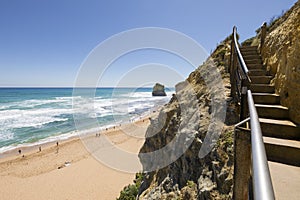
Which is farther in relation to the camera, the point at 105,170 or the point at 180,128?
the point at 105,170

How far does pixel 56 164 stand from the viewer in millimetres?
16188

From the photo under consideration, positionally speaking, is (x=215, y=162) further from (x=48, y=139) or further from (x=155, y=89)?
(x=155, y=89)

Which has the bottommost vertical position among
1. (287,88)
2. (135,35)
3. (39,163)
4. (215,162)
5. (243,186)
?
(39,163)

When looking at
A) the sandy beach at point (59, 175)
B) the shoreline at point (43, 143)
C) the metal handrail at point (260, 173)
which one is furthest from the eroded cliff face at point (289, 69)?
the shoreline at point (43, 143)

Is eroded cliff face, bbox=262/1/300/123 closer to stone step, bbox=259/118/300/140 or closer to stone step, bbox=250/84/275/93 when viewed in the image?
stone step, bbox=250/84/275/93

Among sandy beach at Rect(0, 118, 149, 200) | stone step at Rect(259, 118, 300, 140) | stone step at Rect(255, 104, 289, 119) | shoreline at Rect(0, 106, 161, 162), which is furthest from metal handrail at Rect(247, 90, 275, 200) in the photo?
shoreline at Rect(0, 106, 161, 162)

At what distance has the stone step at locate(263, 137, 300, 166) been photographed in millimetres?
2265

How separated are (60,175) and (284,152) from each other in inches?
600

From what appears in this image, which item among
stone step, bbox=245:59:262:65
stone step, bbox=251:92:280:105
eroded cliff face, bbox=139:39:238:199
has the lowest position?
eroded cliff face, bbox=139:39:238:199

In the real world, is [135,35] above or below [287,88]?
above

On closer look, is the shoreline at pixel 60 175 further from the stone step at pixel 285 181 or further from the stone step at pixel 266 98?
the stone step at pixel 285 181

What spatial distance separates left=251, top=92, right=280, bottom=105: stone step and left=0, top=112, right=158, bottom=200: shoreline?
581cm

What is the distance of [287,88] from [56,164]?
17.8 m

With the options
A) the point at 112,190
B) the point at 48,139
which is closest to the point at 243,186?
the point at 112,190
